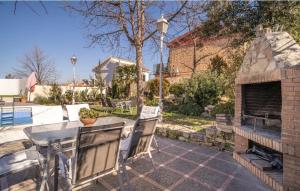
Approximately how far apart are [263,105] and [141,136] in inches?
118

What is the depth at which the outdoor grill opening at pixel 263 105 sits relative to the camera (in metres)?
4.15

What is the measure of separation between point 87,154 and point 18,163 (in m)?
1.14

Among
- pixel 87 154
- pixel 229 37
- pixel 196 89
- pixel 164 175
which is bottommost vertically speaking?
pixel 164 175

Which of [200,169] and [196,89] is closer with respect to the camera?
[200,169]

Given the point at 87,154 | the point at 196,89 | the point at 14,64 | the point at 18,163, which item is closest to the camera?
the point at 87,154

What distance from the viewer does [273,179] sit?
320 cm

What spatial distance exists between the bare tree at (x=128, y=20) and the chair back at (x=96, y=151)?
235 inches

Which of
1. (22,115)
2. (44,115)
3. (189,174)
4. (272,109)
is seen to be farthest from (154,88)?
(189,174)

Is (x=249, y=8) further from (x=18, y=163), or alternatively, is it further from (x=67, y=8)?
(x=18, y=163)

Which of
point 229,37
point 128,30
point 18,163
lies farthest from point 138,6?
point 18,163

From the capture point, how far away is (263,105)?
175 inches

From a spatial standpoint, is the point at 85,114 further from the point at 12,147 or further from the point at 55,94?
the point at 55,94

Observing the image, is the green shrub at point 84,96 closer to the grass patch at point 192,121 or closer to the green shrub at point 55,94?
the green shrub at point 55,94

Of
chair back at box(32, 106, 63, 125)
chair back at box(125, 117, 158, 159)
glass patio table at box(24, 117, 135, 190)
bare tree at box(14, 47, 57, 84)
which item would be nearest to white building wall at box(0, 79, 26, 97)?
bare tree at box(14, 47, 57, 84)
